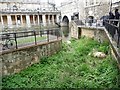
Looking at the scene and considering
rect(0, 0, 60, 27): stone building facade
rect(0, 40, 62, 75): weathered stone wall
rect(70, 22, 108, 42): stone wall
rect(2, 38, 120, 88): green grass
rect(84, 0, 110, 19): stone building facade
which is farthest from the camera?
rect(0, 0, 60, 27): stone building facade

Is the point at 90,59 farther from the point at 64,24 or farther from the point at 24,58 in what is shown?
the point at 64,24

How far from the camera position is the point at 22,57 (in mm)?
10188

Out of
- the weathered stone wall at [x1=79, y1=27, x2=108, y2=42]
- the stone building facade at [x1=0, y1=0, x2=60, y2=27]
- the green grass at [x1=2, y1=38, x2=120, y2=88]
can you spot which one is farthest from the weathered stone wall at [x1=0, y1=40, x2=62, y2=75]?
the stone building facade at [x1=0, y1=0, x2=60, y2=27]

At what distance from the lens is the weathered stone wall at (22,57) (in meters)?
→ 9.17

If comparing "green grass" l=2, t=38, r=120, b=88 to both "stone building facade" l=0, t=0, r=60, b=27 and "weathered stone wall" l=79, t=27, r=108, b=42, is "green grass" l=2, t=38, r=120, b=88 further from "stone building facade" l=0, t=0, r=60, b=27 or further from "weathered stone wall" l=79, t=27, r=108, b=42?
"stone building facade" l=0, t=0, r=60, b=27

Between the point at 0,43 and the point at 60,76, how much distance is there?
181 inches

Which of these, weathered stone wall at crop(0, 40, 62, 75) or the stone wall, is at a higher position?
the stone wall

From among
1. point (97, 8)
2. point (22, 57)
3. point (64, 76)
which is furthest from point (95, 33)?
point (22, 57)

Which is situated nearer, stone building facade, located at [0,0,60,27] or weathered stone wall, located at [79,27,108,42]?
weathered stone wall, located at [79,27,108,42]

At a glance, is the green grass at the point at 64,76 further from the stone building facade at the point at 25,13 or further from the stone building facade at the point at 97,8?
the stone building facade at the point at 25,13

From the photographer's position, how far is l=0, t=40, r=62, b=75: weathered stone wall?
9.17 metres

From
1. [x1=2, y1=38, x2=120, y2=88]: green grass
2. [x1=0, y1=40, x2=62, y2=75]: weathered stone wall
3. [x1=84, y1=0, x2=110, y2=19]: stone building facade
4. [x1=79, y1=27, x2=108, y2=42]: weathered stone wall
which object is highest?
[x1=84, y1=0, x2=110, y2=19]: stone building facade

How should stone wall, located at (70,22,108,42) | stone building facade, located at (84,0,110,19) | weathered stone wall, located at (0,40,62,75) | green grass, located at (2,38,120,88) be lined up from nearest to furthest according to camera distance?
green grass, located at (2,38,120,88) → weathered stone wall, located at (0,40,62,75) → stone wall, located at (70,22,108,42) → stone building facade, located at (84,0,110,19)

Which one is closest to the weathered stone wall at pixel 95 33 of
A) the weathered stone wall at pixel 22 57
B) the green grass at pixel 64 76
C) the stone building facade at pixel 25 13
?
the green grass at pixel 64 76
